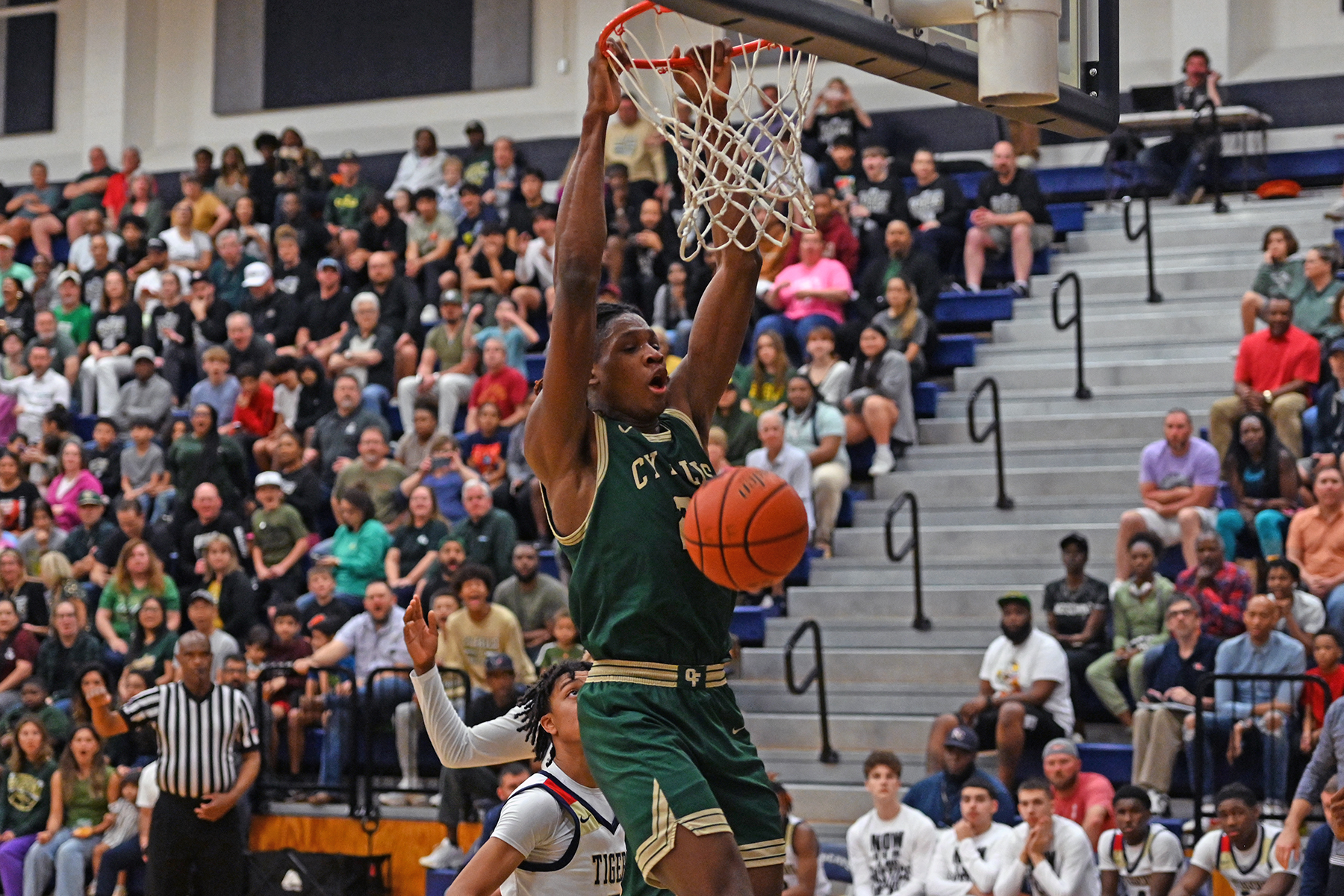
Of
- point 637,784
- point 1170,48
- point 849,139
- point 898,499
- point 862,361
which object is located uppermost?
point 1170,48

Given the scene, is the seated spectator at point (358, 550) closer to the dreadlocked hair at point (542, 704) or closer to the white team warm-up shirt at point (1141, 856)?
the white team warm-up shirt at point (1141, 856)

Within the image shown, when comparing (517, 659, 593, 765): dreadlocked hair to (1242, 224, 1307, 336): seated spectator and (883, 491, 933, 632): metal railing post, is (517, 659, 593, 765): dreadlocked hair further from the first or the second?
(1242, 224, 1307, 336): seated spectator

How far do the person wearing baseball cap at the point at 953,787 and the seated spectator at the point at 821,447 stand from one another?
2.71 metres

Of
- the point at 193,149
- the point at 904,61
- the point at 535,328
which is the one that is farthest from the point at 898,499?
the point at 193,149

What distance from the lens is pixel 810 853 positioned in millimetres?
9688

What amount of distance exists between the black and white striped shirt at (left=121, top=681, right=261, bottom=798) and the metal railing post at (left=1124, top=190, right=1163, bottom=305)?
751cm

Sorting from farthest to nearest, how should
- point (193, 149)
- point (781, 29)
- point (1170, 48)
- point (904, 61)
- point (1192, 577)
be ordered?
1. point (193, 149)
2. point (1170, 48)
3. point (1192, 577)
4. point (904, 61)
5. point (781, 29)

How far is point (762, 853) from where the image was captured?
4.56 meters

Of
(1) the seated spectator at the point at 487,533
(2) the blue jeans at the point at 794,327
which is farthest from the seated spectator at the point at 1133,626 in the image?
(1) the seated spectator at the point at 487,533

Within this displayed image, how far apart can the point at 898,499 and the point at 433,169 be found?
27.5 ft

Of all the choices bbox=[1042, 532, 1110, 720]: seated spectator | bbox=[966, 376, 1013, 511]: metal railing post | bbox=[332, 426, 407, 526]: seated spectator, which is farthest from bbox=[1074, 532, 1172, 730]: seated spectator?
bbox=[332, 426, 407, 526]: seated spectator

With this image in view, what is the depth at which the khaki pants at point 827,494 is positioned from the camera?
12672mm

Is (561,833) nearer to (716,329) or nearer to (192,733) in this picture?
(716,329)

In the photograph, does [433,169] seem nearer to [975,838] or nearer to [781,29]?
[975,838]
